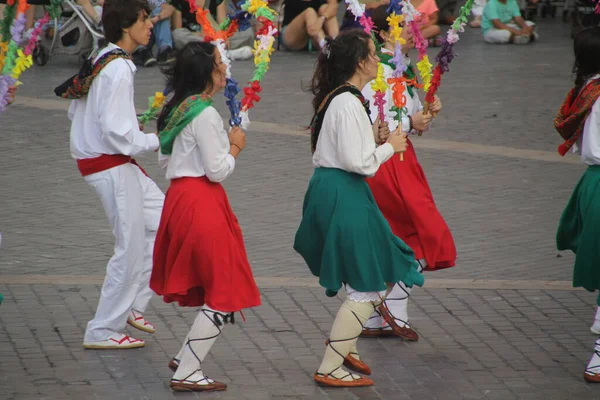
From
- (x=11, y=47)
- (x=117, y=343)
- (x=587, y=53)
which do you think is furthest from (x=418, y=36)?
(x=117, y=343)

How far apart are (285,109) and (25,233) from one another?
507 cm

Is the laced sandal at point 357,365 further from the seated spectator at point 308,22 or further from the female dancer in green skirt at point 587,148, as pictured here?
the seated spectator at point 308,22

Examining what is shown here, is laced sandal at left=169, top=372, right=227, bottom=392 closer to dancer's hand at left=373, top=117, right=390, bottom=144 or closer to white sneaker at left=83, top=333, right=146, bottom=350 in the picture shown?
white sneaker at left=83, top=333, right=146, bottom=350

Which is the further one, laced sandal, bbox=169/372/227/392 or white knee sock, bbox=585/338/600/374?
white knee sock, bbox=585/338/600/374

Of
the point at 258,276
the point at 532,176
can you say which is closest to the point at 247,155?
the point at 532,176

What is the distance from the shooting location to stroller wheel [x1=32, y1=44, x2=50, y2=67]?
15237mm

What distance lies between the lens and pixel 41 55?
15312 mm

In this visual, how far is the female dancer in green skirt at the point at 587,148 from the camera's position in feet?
18.1

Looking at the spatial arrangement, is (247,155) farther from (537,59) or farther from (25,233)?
(537,59)

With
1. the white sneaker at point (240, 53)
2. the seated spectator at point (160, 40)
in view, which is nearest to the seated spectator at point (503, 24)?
the white sneaker at point (240, 53)

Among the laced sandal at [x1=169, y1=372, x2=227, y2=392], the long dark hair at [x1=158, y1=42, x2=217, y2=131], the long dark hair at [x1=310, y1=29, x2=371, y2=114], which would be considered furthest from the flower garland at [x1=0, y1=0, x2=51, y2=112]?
the laced sandal at [x1=169, y1=372, x2=227, y2=392]

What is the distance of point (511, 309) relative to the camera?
6.53m

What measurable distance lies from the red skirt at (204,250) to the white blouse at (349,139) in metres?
0.57

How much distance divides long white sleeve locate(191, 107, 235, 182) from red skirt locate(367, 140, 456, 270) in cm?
115
